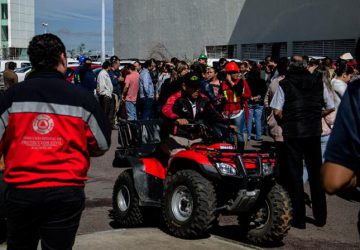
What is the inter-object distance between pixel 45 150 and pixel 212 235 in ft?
10.4

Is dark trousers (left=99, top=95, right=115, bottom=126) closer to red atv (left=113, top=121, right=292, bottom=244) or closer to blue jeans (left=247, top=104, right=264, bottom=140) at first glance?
blue jeans (left=247, top=104, right=264, bottom=140)

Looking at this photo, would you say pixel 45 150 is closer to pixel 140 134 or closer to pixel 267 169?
pixel 267 169

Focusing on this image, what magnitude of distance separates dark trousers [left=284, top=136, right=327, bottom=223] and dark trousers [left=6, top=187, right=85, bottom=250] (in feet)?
13.0

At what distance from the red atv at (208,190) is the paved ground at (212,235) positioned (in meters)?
0.19

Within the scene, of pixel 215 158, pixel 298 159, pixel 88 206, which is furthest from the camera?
pixel 88 206

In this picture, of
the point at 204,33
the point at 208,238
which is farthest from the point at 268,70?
the point at 204,33

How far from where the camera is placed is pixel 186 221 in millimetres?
6203

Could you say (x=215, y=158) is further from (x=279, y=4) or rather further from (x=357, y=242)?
(x=279, y=4)

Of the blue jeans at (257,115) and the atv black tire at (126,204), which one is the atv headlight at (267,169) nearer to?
the atv black tire at (126,204)

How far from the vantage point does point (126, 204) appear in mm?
7051

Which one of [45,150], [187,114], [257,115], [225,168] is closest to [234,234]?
[225,168]

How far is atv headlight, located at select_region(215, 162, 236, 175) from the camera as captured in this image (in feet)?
19.7

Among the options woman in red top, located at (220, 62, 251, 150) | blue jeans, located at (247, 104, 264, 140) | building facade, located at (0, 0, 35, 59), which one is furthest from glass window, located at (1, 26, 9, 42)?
woman in red top, located at (220, 62, 251, 150)

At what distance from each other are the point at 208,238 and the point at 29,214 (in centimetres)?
300
